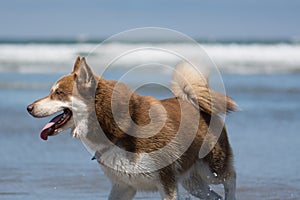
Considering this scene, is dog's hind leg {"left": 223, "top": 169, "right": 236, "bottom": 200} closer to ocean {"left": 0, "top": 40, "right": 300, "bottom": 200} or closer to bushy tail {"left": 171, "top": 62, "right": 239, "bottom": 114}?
ocean {"left": 0, "top": 40, "right": 300, "bottom": 200}

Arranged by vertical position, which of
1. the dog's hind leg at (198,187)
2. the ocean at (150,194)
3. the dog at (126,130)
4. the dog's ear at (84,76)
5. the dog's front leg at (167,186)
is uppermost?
the dog's ear at (84,76)

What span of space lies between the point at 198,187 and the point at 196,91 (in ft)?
3.18

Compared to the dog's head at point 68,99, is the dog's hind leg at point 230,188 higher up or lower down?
lower down

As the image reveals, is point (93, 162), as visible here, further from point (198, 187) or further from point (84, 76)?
point (84, 76)

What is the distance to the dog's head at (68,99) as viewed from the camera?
5.36 metres

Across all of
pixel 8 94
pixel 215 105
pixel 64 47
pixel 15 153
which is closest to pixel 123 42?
pixel 64 47

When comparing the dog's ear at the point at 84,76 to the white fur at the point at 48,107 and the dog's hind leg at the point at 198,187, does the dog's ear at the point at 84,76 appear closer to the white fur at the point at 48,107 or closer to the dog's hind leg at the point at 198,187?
the white fur at the point at 48,107

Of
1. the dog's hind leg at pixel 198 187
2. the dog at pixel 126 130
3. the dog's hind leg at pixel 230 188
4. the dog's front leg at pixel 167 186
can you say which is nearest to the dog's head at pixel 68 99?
the dog at pixel 126 130

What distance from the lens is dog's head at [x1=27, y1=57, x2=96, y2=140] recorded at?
17.6 feet

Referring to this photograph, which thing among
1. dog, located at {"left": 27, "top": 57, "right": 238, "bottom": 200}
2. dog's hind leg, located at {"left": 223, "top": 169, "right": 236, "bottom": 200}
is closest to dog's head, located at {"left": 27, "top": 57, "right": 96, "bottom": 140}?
dog, located at {"left": 27, "top": 57, "right": 238, "bottom": 200}

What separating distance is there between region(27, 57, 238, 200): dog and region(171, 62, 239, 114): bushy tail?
25 centimetres

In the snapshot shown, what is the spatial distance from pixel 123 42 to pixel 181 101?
3087 cm

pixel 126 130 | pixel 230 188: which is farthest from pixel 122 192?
pixel 230 188

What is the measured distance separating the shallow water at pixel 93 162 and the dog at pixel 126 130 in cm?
103
